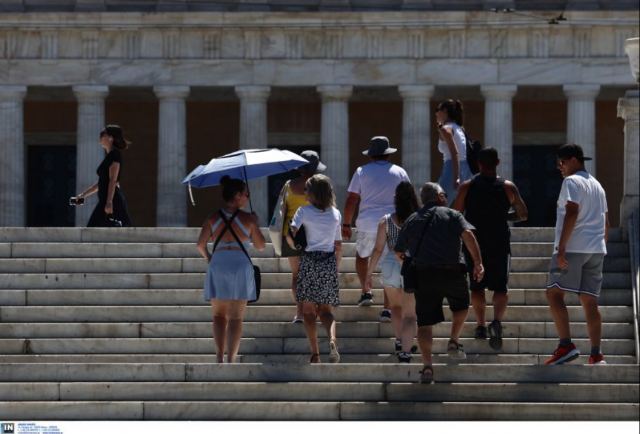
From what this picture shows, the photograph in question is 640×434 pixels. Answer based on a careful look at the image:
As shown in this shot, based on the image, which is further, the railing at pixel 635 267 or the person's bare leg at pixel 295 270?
the person's bare leg at pixel 295 270

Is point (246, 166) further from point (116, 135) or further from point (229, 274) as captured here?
point (229, 274)

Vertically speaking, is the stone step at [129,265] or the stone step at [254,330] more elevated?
the stone step at [129,265]

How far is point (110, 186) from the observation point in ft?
100

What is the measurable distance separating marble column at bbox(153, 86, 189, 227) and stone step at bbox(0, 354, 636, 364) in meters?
28.6

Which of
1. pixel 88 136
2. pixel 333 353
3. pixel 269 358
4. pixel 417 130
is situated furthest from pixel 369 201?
pixel 88 136

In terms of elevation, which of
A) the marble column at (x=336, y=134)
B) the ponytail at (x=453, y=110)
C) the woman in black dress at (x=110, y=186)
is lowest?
the woman in black dress at (x=110, y=186)

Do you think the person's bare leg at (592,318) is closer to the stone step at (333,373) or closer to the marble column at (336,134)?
the stone step at (333,373)

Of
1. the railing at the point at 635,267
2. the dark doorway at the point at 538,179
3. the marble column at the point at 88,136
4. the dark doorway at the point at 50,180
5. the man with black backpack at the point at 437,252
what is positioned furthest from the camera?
the dark doorway at the point at 50,180

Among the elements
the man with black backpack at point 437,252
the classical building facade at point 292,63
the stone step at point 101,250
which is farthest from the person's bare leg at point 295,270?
the classical building facade at point 292,63

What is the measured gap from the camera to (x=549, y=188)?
57906 mm

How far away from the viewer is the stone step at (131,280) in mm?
28328

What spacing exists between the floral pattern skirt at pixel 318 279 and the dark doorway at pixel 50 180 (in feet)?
111
